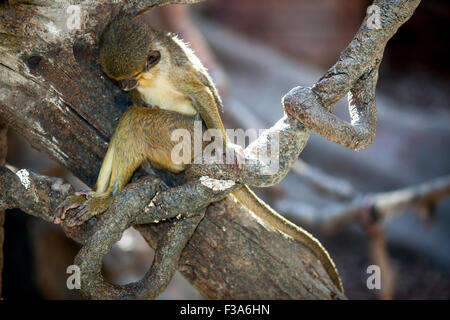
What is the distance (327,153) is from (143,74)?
4.61m

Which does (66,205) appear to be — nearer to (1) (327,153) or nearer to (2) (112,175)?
(2) (112,175)

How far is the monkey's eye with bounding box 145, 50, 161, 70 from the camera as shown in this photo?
2.70m

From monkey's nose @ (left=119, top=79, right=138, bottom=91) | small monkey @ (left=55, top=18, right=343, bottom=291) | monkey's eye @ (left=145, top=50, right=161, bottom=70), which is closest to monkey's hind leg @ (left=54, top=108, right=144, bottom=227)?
small monkey @ (left=55, top=18, right=343, bottom=291)

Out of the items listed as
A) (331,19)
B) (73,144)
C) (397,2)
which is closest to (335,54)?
(331,19)

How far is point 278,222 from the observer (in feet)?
9.14

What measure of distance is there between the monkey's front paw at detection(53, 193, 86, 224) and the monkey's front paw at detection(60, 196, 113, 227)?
27 millimetres

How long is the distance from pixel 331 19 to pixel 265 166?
6.12m

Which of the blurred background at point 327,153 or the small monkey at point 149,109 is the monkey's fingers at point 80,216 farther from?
the blurred background at point 327,153

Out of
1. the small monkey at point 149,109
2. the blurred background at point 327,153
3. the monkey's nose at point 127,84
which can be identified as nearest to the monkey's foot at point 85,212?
the small monkey at point 149,109

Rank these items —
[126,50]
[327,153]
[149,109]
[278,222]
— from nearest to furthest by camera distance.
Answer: [126,50] < [149,109] < [278,222] < [327,153]

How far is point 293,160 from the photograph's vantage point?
2520 millimetres

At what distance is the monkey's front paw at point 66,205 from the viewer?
2.53 m

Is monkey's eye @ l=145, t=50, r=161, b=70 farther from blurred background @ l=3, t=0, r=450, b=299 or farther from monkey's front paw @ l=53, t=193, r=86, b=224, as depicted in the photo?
blurred background @ l=3, t=0, r=450, b=299

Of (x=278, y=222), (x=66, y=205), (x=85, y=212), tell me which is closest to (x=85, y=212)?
(x=85, y=212)
